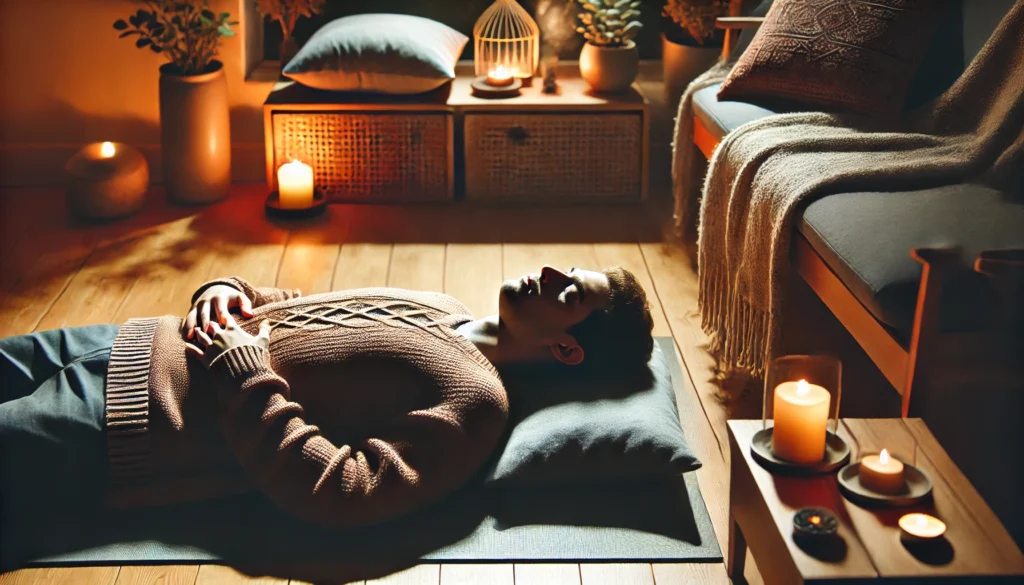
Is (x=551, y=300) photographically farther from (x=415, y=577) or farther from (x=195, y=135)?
(x=195, y=135)

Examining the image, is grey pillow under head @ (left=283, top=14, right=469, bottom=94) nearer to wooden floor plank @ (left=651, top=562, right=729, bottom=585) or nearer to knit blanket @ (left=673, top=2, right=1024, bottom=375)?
knit blanket @ (left=673, top=2, right=1024, bottom=375)

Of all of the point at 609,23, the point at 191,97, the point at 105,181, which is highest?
the point at 609,23

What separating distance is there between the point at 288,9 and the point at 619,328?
2129 mm

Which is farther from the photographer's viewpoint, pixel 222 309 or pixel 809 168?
pixel 809 168

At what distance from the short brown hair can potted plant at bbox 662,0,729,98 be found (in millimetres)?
1713

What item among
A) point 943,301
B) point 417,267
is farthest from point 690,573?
point 417,267

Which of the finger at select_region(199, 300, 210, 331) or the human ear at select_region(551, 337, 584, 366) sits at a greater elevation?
the finger at select_region(199, 300, 210, 331)

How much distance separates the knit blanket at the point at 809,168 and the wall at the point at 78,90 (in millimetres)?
1723

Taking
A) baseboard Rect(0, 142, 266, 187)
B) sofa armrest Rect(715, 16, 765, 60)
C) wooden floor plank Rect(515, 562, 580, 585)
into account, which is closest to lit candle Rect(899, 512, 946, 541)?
wooden floor plank Rect(515, 562, 580, 585)

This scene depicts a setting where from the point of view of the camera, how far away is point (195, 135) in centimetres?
336

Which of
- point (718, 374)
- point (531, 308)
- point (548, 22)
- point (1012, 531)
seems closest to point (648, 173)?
point (548, 22)

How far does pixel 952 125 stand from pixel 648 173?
1199mm

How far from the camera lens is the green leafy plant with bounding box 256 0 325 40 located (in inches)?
142

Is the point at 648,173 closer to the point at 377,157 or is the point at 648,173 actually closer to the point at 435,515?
the point at 377,157
